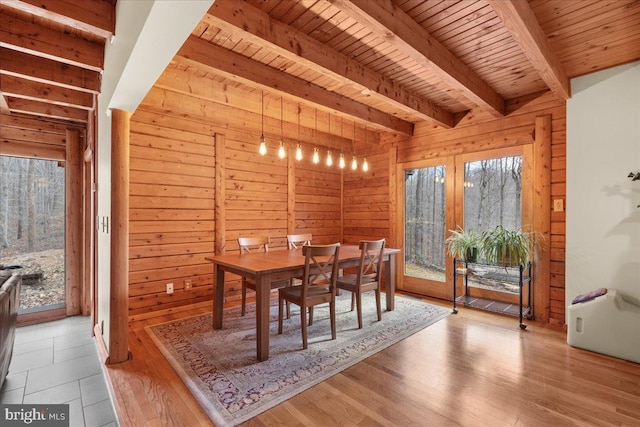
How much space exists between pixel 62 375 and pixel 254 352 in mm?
1545

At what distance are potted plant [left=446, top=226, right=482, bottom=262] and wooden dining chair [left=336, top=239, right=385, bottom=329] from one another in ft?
3.59

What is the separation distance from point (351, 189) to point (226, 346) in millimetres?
3710

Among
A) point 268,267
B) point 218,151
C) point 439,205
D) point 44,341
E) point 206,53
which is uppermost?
point 206,53

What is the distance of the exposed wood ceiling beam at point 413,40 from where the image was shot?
1908 mm

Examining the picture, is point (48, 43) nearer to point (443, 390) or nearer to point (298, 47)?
point (298, 47)

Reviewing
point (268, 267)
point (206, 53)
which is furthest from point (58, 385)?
point (206, 53)

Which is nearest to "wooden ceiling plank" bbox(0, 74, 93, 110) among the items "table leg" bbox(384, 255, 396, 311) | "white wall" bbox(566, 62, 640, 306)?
"table leg" bbox(384, 255, 396, 311)

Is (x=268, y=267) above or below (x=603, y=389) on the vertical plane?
above

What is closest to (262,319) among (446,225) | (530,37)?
(530,37)

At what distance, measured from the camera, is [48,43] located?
2.12 m

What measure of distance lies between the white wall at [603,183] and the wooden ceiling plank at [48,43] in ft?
14.9

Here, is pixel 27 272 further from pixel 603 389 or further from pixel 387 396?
pixel 603 389

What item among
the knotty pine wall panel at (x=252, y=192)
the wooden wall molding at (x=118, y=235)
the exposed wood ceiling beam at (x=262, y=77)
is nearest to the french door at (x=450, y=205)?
the exposed wood ceiling beam at (x=262, y=77)

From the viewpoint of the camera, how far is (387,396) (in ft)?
6.84
